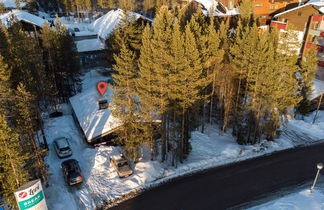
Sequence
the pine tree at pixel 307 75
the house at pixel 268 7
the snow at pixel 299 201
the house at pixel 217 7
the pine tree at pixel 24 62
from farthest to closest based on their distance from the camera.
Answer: the house at pixel 268 7
the house at pixel 217 7
the pine tree at pixel 307 75
the pine tree at pixel 24 62
the snow at pixel 299 201

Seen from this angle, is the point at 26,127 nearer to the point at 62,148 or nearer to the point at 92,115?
the point at 62,148

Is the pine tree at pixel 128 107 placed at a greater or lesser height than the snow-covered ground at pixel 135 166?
greater

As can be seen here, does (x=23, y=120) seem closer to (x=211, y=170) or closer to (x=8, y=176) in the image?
(x=8, y=176)

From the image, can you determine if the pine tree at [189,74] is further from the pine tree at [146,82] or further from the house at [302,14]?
the house at [302,14]

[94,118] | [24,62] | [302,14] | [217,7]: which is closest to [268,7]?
[217,7]

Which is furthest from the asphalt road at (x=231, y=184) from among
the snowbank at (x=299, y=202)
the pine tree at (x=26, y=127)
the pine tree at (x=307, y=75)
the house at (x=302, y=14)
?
the house at (x=302, y=14)

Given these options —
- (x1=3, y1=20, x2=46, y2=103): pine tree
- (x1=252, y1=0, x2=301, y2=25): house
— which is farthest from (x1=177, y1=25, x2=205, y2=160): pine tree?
(x1=252, y1=0, x2=301, y2=25): house
